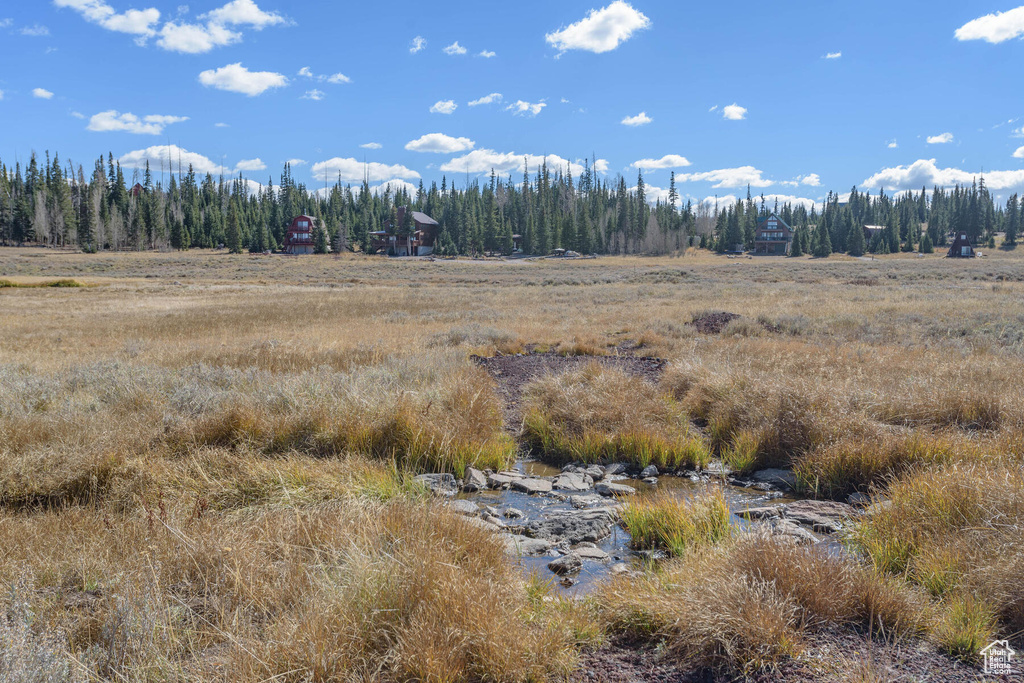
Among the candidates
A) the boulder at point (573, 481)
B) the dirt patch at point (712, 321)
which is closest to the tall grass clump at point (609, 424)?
the boulder at point (573, 481)

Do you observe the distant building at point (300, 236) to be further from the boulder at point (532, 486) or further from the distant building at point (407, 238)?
the boulder at point (532, 486)

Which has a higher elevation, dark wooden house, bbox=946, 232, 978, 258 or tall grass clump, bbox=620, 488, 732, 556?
dark wooden house, bbox=946, 232, 978, 258

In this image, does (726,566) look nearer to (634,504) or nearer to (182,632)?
(634,504)

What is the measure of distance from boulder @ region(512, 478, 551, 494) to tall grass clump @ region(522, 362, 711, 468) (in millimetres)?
1105

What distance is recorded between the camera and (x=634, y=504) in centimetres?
591

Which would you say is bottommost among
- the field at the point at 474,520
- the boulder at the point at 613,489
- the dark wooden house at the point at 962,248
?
the boulder at the point at 613,489

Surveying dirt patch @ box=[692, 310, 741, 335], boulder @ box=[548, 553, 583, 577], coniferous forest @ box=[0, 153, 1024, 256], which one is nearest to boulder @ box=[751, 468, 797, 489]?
boulder @ box=[548, 553, 583, 577]

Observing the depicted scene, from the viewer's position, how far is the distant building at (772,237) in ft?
370

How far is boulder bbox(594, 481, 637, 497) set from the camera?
6.98m

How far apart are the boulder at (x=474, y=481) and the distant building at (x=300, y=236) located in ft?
351

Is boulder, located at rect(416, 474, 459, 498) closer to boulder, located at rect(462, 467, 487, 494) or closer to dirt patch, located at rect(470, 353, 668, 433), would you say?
boulder, located at rect(462, 467, 487, 494)

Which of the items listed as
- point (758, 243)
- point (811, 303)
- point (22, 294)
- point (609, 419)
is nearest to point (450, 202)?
point (758, 243)

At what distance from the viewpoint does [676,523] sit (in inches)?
210

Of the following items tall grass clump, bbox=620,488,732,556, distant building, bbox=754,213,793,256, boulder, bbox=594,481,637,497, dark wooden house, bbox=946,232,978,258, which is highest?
distant building, bbox=754,213,793,256
